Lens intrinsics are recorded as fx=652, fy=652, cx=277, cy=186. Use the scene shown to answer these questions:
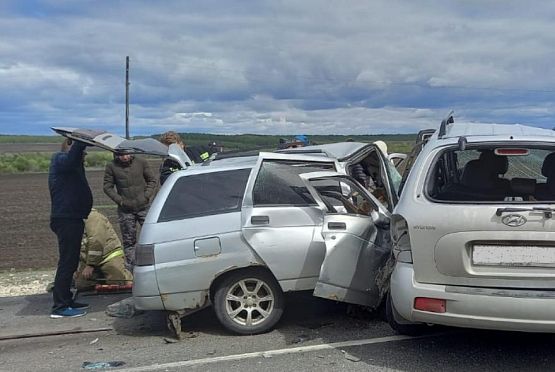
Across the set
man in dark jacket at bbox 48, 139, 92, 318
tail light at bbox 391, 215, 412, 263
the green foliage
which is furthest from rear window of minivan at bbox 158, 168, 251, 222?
the green foliage

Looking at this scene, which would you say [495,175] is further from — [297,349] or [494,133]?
[297,349]

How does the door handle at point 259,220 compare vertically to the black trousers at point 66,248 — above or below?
above

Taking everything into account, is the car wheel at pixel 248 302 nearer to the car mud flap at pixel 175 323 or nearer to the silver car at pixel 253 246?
the silver car at pixel 253 246

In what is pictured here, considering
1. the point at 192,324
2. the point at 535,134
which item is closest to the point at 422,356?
the point at 535,134

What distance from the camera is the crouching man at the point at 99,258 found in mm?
8180

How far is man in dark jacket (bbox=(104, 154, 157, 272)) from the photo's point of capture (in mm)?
8750

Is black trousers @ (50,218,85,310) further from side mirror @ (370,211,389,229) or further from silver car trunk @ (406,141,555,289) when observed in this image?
silver car trunk @ (406,141,555,289)

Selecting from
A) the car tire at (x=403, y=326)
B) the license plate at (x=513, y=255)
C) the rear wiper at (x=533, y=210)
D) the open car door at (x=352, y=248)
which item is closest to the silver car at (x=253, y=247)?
the open car door at (x=352, y=248)

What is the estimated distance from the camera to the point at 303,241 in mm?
6023

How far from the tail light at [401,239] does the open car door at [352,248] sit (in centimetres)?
69

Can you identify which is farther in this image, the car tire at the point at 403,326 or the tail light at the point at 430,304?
the car tire at the point at 403,326

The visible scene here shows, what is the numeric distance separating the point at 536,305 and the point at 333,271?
1.81m

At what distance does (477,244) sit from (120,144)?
3.78m

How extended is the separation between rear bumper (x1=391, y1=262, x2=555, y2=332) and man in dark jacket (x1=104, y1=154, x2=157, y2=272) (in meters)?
4.81
